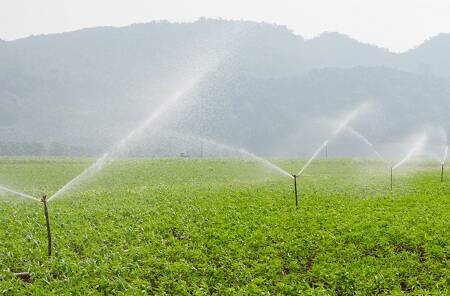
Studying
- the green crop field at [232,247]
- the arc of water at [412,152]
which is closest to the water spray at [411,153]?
the arc of water at [412,152]

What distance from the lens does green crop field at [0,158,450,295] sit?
12.0m

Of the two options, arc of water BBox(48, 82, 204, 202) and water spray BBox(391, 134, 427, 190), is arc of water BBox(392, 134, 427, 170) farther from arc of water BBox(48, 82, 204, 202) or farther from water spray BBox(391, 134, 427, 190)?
arc of water BBox(48, 82, 204, 202)

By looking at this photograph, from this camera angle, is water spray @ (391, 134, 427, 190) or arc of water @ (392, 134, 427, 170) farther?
arc of water @ (392, 134, 427, 170)

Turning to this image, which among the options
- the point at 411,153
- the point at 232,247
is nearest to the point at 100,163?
the point at 232,247

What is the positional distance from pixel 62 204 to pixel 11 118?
175415 mm

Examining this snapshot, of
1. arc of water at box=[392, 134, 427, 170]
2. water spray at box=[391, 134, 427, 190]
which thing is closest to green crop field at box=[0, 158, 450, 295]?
water spray at box=[391, 134, 427, 190]

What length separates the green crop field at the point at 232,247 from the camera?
1203 centimetres

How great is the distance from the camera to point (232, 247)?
1457cm

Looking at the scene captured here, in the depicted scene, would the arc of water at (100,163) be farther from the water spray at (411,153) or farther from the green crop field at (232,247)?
the water spray at (411,153)

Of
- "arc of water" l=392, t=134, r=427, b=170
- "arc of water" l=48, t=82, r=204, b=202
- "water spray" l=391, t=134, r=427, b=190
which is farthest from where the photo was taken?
"arc of water" l=392, t=134, r=427, b=170

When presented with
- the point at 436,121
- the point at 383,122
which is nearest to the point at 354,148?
the point at 383,122

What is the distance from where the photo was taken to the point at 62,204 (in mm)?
22891

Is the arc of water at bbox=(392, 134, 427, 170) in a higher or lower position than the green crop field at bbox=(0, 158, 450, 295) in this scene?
lower

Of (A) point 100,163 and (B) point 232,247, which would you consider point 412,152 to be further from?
(B) point 232,247
